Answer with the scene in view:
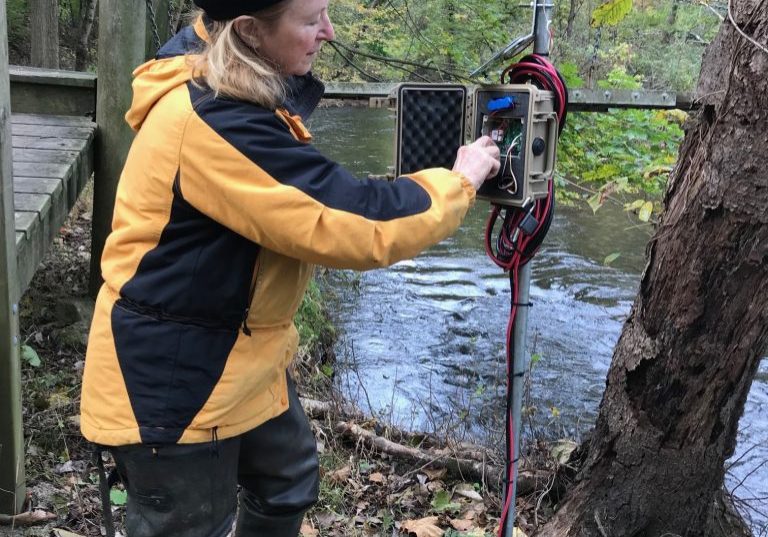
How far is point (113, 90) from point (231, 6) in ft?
8.79

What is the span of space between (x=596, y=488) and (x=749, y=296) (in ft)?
2.96

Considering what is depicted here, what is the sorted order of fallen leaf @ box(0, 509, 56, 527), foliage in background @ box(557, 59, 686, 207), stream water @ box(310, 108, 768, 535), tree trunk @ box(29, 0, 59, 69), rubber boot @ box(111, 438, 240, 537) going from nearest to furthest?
rubber boot @ box(111, 438, 240, 537)
fallen leaf @ box(0, 509, 56, 527)
foliage in background @ box(557, 59, 686, 207)
stream water @ box(310, 108, 768, 535)
tree trunk @ box(29, 0, 59, 69)

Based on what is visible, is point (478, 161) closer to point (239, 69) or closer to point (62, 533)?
point (239, 69)

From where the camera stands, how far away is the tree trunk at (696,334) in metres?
2.21

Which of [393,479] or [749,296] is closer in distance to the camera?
[749,296]

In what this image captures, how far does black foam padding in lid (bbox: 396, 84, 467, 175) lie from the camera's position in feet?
6.72

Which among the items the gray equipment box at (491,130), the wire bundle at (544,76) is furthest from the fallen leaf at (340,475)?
the wire bundle at (544,76)

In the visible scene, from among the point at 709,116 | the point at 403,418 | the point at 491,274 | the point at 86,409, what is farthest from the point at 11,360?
the point at 491,274

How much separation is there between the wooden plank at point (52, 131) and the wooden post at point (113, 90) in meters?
0.12

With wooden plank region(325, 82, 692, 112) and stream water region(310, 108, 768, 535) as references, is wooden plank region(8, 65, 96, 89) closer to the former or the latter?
wooden plank region(325, 82, 692, 112)

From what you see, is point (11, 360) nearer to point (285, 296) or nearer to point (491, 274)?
point (285, 296)

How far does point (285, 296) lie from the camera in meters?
1.86

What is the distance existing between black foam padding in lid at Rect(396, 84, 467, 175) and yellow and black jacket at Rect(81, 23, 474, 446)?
0.27 meters

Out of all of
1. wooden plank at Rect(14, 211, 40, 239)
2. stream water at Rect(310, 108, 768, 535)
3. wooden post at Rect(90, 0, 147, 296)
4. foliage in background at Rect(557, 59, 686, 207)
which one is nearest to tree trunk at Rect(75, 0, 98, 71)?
stream water at Rect(310, 108, 768, 535)
